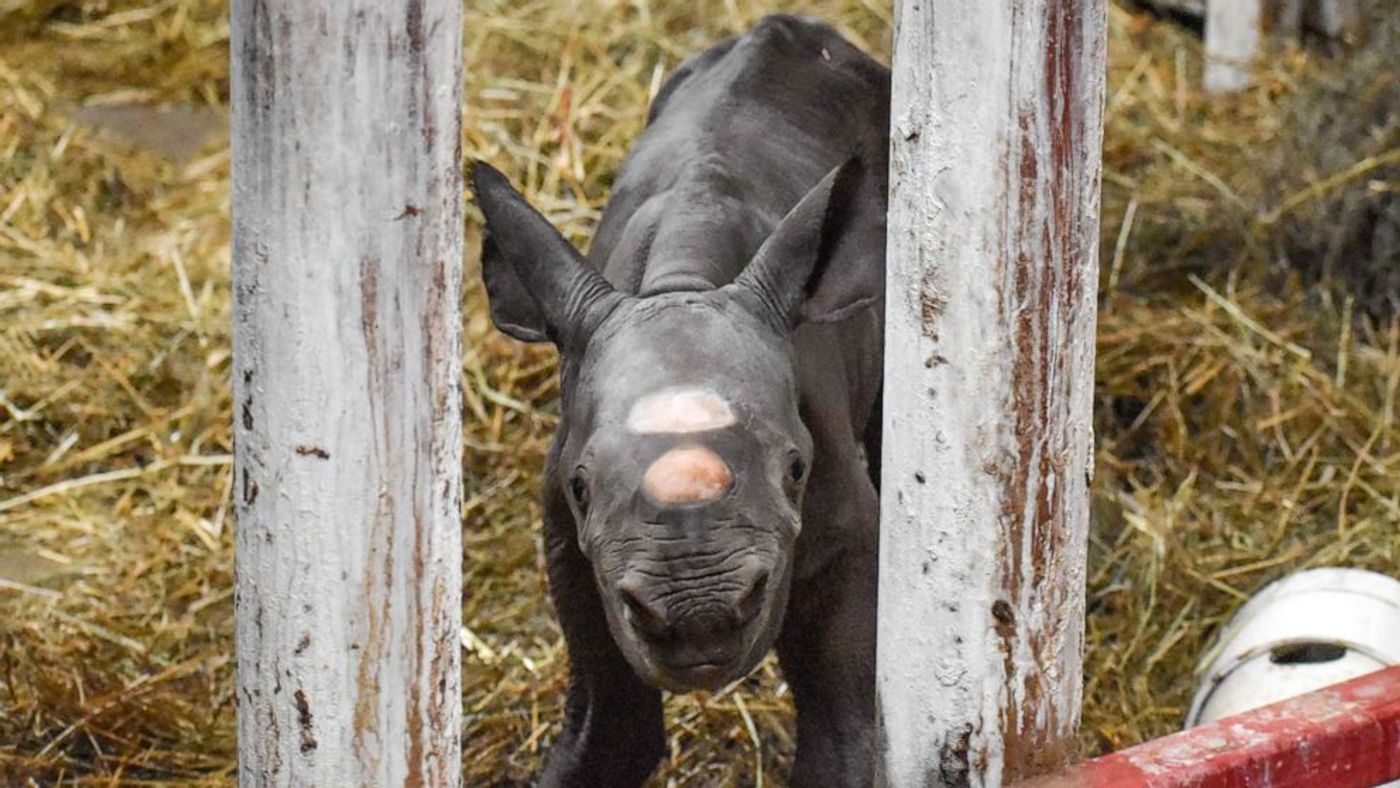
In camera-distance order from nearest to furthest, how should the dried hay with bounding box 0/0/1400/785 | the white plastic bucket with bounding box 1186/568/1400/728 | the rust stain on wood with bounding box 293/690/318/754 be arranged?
the rust stain on wood with bounding box 293/690/318/754, the white plastic bucket with bounding box 1186/568/1400/728, the dried hay with bounding box 0/0/1400/785

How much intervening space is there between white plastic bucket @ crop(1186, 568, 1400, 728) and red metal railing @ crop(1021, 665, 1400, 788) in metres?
0.95

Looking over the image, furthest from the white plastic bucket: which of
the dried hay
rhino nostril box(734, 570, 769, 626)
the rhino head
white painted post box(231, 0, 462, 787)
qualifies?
white painted post box(231, 0, 462, 787)

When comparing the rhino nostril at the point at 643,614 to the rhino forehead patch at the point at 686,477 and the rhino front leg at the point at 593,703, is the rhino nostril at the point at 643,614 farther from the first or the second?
the rhino front leg at the point at 593,703

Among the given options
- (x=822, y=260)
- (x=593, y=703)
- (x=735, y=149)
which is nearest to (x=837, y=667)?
(x=593, y=703)

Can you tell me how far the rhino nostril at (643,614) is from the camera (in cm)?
366

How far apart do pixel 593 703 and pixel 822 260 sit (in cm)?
114

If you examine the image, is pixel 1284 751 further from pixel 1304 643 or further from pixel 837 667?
pixel 1304 643

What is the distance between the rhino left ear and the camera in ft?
13.8

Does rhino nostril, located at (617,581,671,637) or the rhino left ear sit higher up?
the rhino left ear

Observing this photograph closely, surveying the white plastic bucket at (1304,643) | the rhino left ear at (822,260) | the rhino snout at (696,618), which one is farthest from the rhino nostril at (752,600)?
the white plastic bucket at (1304,643)

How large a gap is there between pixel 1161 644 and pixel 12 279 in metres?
4.05

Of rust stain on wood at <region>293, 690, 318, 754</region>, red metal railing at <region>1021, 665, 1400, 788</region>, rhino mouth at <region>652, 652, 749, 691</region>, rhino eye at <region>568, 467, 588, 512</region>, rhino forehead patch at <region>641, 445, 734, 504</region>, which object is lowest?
red metal railing at <region>1021, 665, 1400, 788</region>

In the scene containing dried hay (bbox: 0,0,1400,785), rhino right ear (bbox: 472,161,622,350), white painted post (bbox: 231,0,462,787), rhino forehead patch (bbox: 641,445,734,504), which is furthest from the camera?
dried hay (bbox: 0,0,1400,785)

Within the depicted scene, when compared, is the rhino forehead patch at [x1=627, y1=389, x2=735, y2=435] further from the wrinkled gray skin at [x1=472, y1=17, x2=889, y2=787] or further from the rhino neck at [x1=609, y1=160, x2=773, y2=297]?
the rhino neck at [x1=609, y1=160, x2=773, y2=297]
